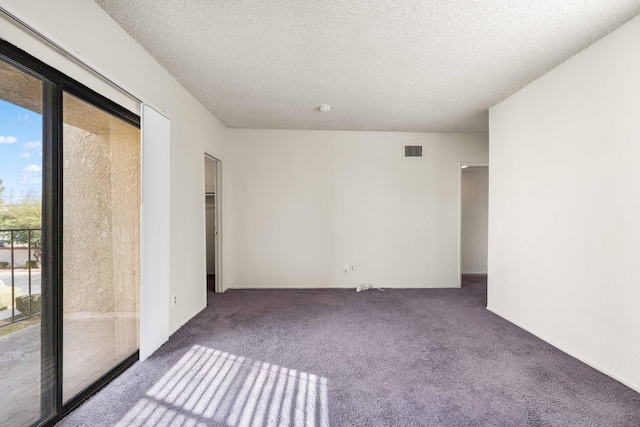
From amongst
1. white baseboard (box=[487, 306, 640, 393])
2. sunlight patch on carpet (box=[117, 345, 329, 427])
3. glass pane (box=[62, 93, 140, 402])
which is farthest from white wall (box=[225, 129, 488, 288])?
sunlight patch on carpet (box=[117, 345, 329, 427])

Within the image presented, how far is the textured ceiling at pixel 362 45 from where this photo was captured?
1.95 m

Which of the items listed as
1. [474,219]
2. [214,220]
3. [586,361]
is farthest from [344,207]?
[586,361]

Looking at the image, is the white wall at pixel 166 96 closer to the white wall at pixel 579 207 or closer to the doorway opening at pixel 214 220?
the doorway opening at pixel 214 220

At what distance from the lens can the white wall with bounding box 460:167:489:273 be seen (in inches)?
235

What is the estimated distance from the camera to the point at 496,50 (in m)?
2.44

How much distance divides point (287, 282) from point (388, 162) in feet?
8.75

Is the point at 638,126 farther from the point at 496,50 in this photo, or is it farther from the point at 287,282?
the point at 287,282

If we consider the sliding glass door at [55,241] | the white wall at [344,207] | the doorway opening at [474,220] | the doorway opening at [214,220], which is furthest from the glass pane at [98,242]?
the doorway opening at [474,220]

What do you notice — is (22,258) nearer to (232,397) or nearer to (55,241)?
(55,241)

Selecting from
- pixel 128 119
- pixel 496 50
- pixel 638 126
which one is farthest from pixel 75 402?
pixel 638 126

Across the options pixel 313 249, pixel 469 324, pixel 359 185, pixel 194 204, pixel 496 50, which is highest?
pixel 496 50

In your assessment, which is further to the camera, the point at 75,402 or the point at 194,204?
the point at 194,204

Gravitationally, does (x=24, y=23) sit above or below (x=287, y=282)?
above

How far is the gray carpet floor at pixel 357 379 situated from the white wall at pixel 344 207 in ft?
4.88
